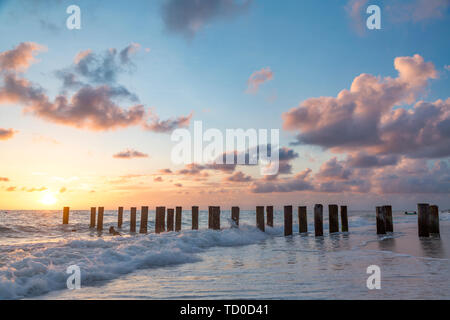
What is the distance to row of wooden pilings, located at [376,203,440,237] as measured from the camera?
14309 mm

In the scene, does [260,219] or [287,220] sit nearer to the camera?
[287,220]

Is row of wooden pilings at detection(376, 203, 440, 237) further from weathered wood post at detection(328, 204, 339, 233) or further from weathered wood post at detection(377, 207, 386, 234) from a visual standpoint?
weathered wood post at detection(328, 204, 339, 233)

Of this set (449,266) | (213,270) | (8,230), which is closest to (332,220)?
(449,266)

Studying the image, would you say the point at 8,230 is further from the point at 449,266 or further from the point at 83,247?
the point at 449,266

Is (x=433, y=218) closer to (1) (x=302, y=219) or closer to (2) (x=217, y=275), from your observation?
(1) (x=302, y=219)

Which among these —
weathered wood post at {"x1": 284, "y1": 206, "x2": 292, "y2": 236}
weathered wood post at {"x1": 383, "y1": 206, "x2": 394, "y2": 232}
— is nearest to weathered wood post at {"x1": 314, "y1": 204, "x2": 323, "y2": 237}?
weathered wood post at {"x1": 284, "y1": 206, "x2": 292, "y2": 236}

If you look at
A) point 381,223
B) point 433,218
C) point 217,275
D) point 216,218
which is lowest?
point 217,275

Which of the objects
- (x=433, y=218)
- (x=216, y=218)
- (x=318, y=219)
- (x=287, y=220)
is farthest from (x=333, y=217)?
(x=216, y=218)

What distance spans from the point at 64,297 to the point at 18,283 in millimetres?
1313

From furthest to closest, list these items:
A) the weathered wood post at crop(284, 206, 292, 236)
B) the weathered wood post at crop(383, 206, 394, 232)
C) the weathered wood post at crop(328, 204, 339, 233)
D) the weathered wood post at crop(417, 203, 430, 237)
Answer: the weathered wood post at crop(284, 206, 292, 236) → the weathered wood post at crop(328, 204, 339, 233) → the weathered wood post at crop(383, 206, 394, 232) → the weathered wood post at crop(417, 203, 430, 237)

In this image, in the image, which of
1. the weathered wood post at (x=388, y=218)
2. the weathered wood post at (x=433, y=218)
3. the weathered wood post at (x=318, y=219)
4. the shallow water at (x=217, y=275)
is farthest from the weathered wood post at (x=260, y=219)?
the shallow water at (x=217, y=275)

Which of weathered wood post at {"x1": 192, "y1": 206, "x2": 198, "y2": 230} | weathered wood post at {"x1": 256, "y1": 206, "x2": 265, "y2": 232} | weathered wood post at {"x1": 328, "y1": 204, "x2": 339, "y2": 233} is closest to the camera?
weathered wood post at {"x1": 328, "y1": 204, "x2": 339, "y2": 233}

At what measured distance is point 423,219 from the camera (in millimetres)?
14344

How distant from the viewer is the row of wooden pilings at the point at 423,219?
14.3 m
